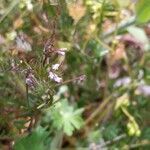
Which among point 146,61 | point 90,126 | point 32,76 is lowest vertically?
point 90,126

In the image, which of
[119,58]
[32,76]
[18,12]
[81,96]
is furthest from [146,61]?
[32,76]

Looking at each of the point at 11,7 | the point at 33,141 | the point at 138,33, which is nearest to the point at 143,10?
the point at 138,33

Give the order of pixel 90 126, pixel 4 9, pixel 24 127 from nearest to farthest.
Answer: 1. pixel 24 127
2. pixel 4 9
3. pixel 90 126

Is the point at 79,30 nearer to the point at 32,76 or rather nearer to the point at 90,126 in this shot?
the point at 90,126

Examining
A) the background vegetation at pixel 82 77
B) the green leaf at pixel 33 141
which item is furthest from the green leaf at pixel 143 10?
the green leaf at pixel 33 141

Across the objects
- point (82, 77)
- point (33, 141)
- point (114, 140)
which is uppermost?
point (82, 77)

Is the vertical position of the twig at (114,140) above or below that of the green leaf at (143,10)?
below

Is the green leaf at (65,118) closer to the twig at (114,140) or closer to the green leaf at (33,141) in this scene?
the twig at (114,140)

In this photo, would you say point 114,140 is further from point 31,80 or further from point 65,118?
point 31,80
